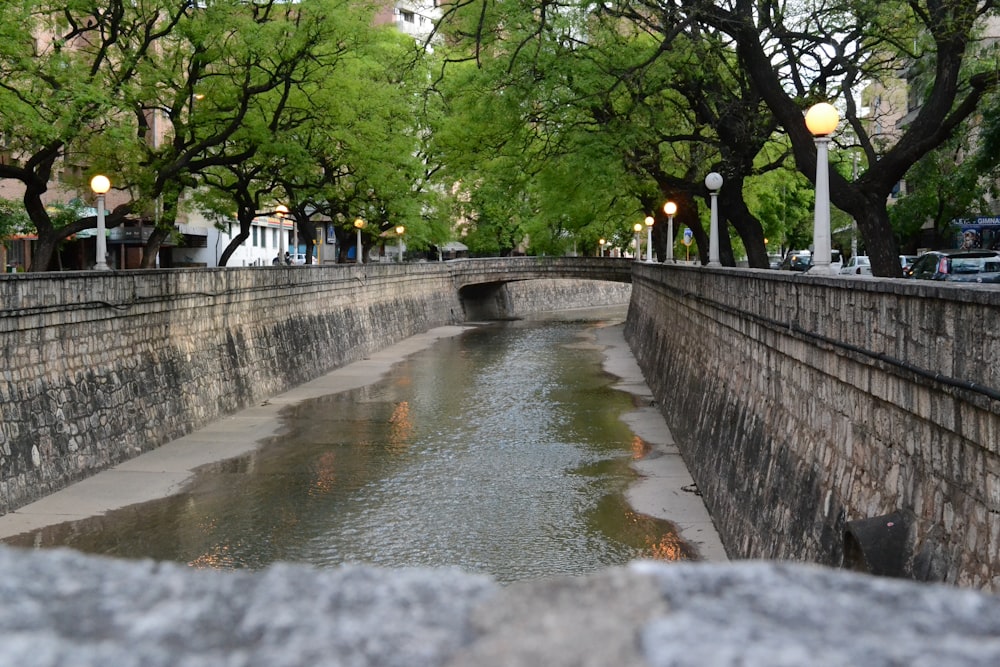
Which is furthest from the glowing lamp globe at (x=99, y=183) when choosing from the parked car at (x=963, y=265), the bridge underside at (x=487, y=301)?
the bridge underside at (x=487, y=301)

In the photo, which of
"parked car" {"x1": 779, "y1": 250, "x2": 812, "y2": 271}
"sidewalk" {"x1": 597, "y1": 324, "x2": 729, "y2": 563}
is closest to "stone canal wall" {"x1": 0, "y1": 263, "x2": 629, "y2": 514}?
"sidewalk" {"x1": 597, "y1": 324, "x2": 729, "y2": 563}

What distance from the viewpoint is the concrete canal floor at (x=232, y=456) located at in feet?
57.4

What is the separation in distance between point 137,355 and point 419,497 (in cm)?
742

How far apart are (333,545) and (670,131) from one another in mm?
19201

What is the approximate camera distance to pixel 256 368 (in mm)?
31641

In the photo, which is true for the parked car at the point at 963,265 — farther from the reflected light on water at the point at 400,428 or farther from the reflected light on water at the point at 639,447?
the reflected light on water at the point at 400,428

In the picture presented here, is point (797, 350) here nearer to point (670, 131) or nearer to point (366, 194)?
point (670, 131)

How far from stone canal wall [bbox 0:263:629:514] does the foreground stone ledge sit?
17102 mm

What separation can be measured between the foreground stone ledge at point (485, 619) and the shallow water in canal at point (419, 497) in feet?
45.0

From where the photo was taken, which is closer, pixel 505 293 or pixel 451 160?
pixel 451 160

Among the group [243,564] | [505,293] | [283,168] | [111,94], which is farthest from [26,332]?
[505,293]

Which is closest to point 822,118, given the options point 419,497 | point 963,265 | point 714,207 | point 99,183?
point 419,497

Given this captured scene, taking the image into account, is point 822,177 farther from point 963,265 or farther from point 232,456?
point 963,265

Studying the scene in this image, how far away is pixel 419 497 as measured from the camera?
66.0ft
